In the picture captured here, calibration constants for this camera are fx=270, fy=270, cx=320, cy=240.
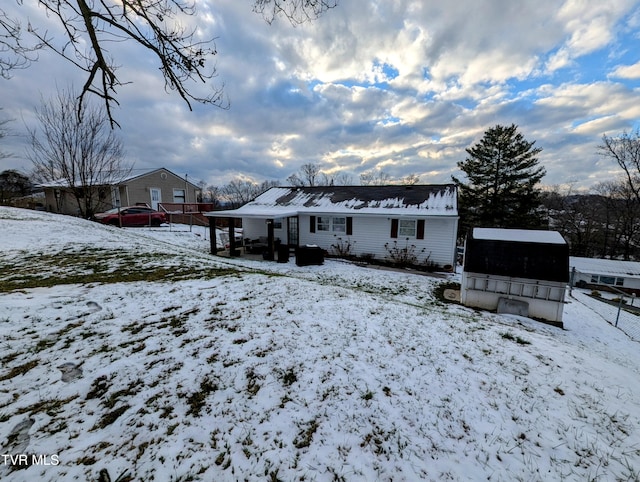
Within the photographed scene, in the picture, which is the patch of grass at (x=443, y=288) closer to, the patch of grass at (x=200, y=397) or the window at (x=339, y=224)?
the window at (x=339, y=224)

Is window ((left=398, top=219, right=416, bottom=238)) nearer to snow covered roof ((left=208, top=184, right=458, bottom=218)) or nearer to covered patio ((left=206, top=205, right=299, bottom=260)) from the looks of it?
snow covered roof ((left=208, top=184, right=458, bottom=218))

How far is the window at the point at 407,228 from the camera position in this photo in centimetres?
1351

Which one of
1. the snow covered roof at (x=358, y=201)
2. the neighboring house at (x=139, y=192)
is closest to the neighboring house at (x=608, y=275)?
the snow covered roof at (x=358, y=201)

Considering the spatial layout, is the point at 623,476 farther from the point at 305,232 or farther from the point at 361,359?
the point at 305,232

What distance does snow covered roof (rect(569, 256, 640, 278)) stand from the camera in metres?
22.1

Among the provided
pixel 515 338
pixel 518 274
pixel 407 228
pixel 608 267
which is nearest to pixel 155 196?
pixel 407 228

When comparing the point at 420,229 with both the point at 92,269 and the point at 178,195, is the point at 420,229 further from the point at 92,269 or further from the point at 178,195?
the point at 178,195

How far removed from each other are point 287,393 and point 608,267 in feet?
106

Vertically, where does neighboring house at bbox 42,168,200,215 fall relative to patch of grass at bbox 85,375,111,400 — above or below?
above

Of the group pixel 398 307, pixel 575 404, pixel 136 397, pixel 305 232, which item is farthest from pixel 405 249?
pixel 136 397

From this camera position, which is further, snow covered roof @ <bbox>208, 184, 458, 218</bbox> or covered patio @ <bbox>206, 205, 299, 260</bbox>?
snow covered roof @ <bbox>208, 184, 458, 218</bbox>

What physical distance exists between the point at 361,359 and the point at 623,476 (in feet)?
8.27

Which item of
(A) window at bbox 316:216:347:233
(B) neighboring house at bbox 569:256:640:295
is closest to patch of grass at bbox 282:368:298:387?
(A) window at bbox 316:216:347:233

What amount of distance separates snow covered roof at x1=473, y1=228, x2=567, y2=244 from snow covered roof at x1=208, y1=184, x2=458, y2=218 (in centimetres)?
357
